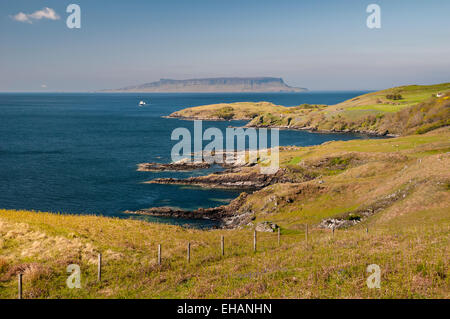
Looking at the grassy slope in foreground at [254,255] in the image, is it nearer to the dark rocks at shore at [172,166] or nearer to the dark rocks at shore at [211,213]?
the dark rocks at shore at [211,213]

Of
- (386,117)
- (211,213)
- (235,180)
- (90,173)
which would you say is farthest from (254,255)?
(386,117)

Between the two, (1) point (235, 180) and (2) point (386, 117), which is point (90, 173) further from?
(2) point (386, 117)

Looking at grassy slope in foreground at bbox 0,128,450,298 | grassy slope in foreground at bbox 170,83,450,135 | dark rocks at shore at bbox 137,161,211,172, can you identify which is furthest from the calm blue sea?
grassy slope in foreground at bbox 0,128,450,298

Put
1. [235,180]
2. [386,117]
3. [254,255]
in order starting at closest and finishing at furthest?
[254,255], [235,180], [386,117]

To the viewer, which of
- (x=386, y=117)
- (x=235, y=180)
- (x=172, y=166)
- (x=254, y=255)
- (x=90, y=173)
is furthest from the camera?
(x=386, y=117)

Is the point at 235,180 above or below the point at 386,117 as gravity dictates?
below

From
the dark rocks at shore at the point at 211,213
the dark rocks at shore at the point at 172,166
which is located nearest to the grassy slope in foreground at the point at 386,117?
Answer: the dark rocks at shore at the point at 172,166

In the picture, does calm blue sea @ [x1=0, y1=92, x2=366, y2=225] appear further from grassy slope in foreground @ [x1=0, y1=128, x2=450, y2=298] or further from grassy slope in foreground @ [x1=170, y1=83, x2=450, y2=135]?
grassy slope in foreground @ [x1=0, y1=128, x2=450, y2=298]

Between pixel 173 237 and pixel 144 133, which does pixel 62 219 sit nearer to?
pixel 173 237
